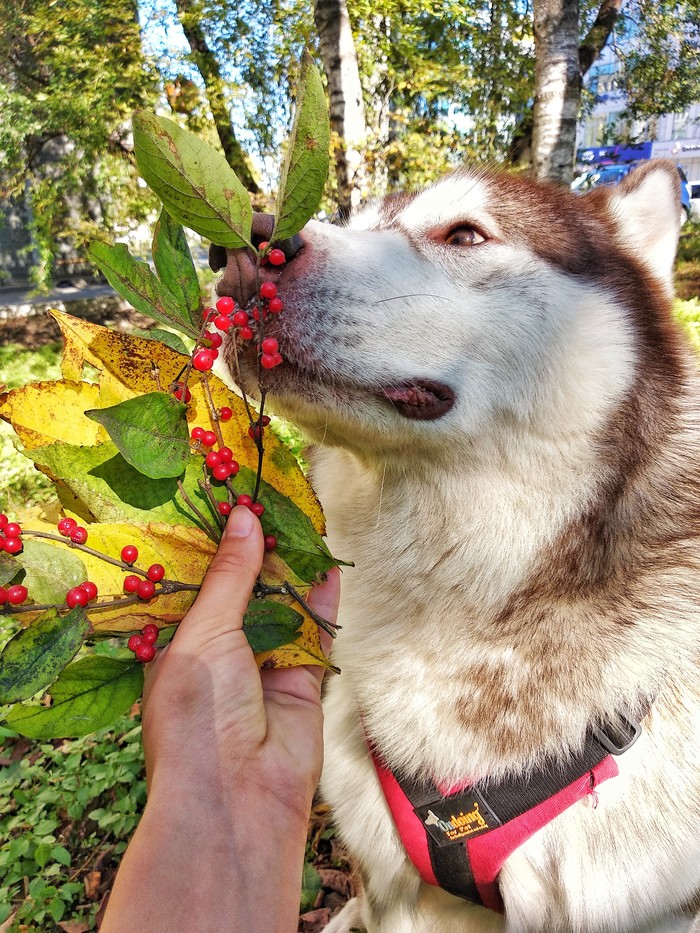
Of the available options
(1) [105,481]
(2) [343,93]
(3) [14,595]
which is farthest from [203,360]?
(2) [343,93]

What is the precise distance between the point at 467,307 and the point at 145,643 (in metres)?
1.15

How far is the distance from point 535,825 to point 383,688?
52 cm

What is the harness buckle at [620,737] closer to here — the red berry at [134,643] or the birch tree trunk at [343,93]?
the red berry at [134,643]

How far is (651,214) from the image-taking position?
83.0 inches

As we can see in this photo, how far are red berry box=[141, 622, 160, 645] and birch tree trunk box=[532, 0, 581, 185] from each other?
5626 millimetres

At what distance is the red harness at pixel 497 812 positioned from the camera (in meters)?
1.59

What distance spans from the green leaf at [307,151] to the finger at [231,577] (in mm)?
591

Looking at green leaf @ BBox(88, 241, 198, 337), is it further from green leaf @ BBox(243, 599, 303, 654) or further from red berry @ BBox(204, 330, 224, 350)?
green leaf @ BBox(243, 599, 303, 654)

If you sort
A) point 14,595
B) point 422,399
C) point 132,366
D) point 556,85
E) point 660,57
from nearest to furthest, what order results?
point 14,595, point 132,366, point 422,399, point 556,85, point 660,57

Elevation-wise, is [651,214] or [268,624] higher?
[651,214]

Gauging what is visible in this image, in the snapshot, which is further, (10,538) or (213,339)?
(213,339)

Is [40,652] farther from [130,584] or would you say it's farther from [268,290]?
[268,290]

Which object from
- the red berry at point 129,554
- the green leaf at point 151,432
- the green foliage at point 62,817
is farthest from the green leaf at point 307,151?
the green foliage at point 62,817

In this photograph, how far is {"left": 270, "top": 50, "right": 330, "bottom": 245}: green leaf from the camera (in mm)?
1070
